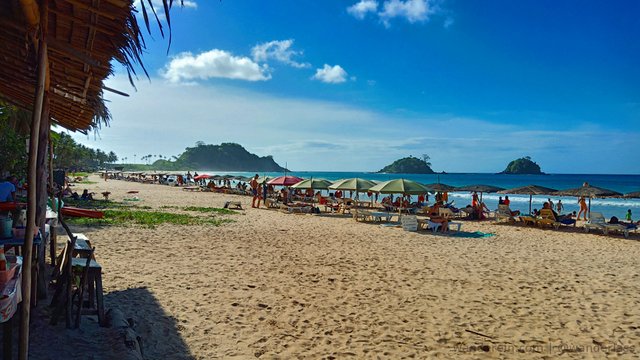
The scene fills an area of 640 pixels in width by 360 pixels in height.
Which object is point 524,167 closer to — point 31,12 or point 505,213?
point 505,213

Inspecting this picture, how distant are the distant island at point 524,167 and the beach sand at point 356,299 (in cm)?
15957

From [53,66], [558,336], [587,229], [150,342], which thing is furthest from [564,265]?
[53,66]

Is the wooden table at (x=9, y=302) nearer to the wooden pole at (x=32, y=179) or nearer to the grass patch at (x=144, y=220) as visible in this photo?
the wooden pole at (x=32, y=179)

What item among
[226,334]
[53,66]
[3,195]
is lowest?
[226,334]

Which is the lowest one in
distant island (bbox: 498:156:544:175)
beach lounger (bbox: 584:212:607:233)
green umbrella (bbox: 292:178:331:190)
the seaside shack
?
beach lounger (bbox: 584:212:607:233)

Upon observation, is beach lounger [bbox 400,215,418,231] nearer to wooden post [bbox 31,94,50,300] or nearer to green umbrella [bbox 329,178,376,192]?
green umbrella [bbox 329,178,376,192]

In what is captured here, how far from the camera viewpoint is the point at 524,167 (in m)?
154

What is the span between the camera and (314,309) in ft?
18.4

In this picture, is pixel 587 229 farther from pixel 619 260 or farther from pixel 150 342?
pixel 150 342

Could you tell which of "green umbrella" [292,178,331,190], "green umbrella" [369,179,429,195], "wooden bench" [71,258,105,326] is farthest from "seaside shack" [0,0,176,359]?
"green umbrella" [292,178,331,190]

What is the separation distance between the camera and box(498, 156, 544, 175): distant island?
153375 mm

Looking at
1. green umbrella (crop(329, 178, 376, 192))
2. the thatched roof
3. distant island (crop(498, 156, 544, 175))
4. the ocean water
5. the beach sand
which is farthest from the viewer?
distant island (crop(498, 156, 544, 175))

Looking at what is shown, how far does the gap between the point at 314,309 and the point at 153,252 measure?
4.69 meters

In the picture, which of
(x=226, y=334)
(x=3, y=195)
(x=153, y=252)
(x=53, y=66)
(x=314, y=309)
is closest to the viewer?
(x=53, y=66)
